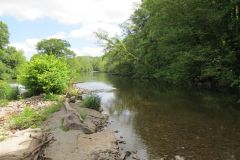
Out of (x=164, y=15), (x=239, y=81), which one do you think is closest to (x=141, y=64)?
(x=164, y=15)

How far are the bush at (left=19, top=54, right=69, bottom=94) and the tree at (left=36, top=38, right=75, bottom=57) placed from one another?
67.2 m

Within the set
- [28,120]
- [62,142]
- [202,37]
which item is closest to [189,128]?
[62,142]

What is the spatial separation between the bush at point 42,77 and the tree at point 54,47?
67.2m

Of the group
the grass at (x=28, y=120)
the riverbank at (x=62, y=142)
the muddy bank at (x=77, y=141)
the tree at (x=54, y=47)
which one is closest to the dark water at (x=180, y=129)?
the muddy bank at (x=77, y=141)

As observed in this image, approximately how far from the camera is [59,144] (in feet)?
35.1

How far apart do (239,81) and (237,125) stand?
8120mm

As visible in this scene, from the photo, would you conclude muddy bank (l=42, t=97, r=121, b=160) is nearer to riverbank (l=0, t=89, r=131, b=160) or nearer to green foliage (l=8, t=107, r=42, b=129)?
riverbank (l=0, t=89, r=131, b=160)

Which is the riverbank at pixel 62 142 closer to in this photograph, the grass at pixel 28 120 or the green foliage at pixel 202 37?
the grass at pixel 28 120

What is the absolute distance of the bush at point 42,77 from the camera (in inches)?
959

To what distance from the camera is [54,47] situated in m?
92.4

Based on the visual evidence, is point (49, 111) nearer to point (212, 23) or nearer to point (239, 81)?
point (239, 81)

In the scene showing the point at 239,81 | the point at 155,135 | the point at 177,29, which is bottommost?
the point at 155,135

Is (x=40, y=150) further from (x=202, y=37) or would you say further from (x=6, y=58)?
(x=6, y=58)

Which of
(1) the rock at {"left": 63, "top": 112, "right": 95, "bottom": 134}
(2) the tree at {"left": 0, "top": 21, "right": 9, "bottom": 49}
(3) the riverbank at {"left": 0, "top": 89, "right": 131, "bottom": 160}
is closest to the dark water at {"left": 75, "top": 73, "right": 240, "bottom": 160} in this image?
(3) the riverbank at {"left": 0, "top": 89, "right": 131, "bottom": 160}
